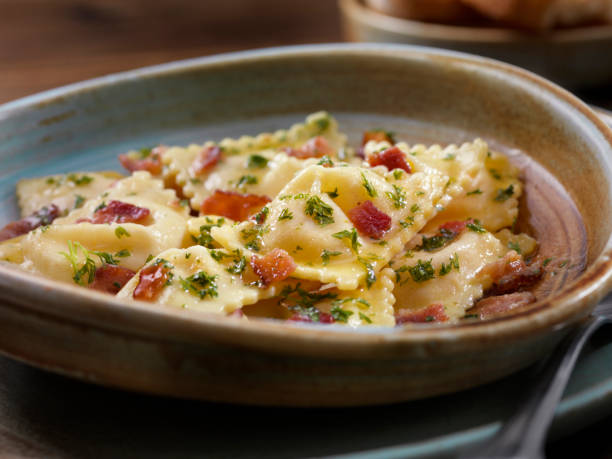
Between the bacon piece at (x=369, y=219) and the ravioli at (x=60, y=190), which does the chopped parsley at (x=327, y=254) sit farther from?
the ravioli at (x=60, y=190)

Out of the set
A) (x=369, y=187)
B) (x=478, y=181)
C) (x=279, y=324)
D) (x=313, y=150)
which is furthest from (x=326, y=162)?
(x=279, y=324)

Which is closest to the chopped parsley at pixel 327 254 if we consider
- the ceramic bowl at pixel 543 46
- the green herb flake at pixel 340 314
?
the green herb flake at pixel 340 314

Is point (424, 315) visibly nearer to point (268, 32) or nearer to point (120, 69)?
point (120, 69)

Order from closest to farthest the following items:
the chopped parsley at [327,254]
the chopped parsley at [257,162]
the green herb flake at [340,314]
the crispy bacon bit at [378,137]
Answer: the green herb flake at [340,314], the chopped parsley at [327,254], the chopped parsley at [257,162], the crispy bacon bit at [378,137]

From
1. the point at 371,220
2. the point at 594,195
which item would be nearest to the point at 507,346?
the point at 371,220

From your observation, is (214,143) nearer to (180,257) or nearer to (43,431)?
(180,257)

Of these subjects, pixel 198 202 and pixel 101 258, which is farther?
pixel 198 202
